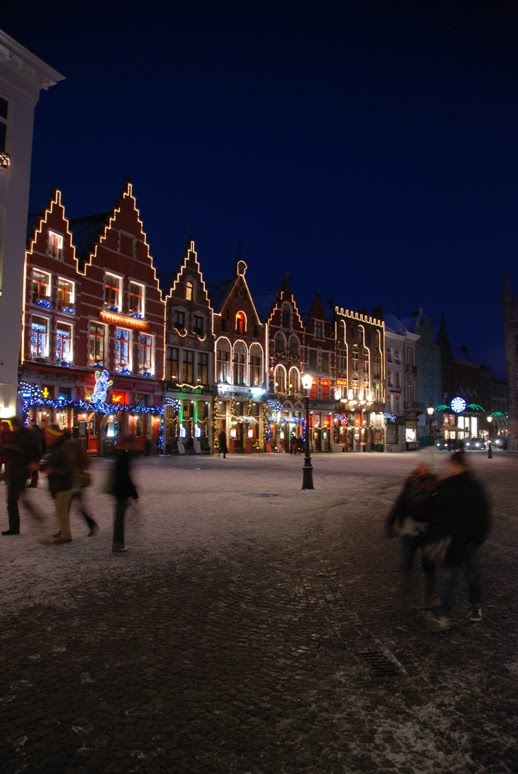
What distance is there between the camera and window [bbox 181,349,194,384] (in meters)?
44.8

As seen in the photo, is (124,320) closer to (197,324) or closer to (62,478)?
(197,324)

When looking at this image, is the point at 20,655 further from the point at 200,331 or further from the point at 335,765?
the point at 200,331

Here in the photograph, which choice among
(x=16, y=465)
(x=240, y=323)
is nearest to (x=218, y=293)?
(x=240, y=323)

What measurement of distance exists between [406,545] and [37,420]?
29.9 meters

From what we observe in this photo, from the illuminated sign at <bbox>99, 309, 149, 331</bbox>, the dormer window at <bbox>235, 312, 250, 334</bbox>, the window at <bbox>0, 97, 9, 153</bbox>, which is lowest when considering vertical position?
the illuminated sign at <bbox>99, 309, 149, 331</bbox>

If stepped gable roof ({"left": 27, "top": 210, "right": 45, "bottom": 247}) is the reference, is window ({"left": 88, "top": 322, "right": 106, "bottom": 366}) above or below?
below

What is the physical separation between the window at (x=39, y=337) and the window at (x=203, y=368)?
1345 cm

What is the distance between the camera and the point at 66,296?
119ft

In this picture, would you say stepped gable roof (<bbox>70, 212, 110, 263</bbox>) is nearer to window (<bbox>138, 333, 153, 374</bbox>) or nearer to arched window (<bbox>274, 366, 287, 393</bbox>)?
window (<bbox>138, 333, 153, 374</bbox>)

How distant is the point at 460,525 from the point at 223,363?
42704 mm

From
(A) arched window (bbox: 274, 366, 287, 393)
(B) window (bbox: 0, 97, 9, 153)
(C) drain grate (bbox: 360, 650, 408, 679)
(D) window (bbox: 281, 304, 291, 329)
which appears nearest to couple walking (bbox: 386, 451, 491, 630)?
(C) drain grate (bbox: 360, 650, 408, 679)

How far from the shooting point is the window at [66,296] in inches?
1405

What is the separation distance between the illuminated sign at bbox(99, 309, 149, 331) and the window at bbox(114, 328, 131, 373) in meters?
0.48

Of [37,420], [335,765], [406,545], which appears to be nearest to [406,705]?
[335,765]
